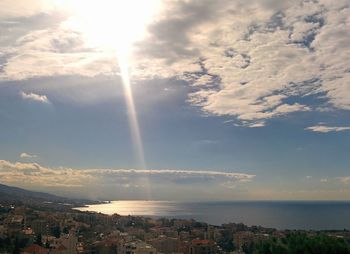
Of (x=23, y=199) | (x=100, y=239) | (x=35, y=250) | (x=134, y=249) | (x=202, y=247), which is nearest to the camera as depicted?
(x=35, y=250)

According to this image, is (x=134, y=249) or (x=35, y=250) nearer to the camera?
(x=35, y=250)

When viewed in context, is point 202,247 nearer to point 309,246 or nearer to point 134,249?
point 134,249

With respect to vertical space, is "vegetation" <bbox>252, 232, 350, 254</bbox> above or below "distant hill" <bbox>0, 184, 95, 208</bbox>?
below

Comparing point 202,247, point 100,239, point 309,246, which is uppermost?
point 100,239

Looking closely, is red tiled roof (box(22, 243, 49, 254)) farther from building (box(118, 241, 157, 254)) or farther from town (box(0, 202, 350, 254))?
building (box(118, 241, 157, 254))

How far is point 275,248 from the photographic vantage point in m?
13.1

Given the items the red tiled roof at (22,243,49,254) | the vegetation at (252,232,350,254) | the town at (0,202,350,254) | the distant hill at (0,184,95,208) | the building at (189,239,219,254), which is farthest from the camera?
the distant hill at (0,184,95,208)

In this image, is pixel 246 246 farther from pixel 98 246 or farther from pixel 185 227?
pixel 185 227

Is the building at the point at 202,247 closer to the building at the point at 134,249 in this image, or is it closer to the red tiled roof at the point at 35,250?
the building at the point at 134,249

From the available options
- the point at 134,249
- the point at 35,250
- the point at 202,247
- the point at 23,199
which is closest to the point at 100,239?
the point at 134,249

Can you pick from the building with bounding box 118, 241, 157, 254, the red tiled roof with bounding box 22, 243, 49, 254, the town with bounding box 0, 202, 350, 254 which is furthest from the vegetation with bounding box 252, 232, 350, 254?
the red tiled roof with bounding box 22, 243, 49, 254

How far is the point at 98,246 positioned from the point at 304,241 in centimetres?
2715

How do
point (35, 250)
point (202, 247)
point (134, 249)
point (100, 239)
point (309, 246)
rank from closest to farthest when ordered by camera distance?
point (309, 246) → point (35, 250) → point (134, 249) → point (202, 247) → point (100, 239)

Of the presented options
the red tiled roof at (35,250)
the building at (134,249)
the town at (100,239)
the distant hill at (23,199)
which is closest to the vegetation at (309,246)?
the town at (100,239)
